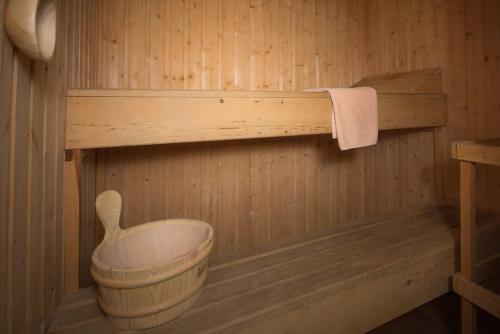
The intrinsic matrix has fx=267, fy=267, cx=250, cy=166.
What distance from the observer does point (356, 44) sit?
2574mm

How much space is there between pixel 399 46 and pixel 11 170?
2883 mm

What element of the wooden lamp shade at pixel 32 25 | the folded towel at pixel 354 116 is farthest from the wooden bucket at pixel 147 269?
the folded towel at pixel 354 116

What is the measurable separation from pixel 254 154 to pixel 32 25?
1.67 meters

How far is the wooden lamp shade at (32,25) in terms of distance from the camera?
1.85ft

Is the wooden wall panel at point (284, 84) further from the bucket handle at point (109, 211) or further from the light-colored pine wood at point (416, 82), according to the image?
the bucket handle at point (109, 211)

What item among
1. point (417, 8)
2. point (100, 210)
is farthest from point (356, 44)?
point (100, 210)

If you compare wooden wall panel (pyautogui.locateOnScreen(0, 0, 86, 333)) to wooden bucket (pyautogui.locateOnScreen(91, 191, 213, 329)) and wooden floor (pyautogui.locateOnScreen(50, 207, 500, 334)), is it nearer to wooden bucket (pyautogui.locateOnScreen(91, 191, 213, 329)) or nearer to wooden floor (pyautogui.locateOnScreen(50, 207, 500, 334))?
wooden bucket (pyautogui.locateOnScreen(91, 191, 213, 329))

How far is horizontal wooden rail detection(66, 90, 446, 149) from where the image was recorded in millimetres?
1002

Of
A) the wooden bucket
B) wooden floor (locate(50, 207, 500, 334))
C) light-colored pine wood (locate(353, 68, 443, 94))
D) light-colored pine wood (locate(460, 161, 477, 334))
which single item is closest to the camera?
the wooden bucket

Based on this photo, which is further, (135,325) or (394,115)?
(394,115)

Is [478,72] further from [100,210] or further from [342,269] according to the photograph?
[100,210]

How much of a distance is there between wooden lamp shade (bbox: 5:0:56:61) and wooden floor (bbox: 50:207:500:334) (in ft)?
3.14

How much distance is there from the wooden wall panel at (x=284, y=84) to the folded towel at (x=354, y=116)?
709 mm

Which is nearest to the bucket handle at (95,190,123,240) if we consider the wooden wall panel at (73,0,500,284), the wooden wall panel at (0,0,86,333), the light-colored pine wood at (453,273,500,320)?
the wooden wall panel at (0,0,86,333)
